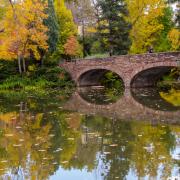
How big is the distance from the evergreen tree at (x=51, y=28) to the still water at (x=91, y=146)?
63.3ft

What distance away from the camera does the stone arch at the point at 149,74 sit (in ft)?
89.1

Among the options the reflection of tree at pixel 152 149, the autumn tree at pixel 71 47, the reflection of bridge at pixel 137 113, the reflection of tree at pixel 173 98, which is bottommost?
the reflection of tree at pixel 152 149

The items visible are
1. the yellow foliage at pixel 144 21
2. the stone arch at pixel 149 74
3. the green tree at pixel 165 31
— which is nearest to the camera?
the stone arch at pixel 149 74

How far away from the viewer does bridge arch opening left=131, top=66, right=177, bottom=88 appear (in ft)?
95.3

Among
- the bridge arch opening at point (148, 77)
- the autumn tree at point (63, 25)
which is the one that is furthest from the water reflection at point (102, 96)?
the autumn tree at point (63, 25)

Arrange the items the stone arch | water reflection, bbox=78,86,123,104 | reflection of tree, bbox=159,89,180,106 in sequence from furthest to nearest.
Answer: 1. the stone arch
2. water reflection, bbox=78,86,123,104
3. reflection of tree, bbox=159,89,180,106

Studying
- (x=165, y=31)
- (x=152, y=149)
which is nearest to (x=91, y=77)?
(x=165, y=31)

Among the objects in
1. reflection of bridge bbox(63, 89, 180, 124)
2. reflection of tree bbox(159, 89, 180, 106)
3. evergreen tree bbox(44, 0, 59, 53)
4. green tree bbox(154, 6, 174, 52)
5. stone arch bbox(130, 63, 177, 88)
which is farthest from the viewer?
green tree bbox(154, 6, 174, 52)

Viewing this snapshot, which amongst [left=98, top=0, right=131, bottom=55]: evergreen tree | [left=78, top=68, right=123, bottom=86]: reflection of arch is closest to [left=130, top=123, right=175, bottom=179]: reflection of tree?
[left=78, top=68, right=123, bottom=86]: reflection of arch

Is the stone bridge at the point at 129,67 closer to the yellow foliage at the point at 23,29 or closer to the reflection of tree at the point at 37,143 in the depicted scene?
the yellow foliage at the point at 23,29

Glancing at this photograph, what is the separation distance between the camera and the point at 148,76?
31.2m

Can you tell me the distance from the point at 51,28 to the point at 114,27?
5.62m

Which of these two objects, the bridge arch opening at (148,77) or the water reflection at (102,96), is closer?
the water reflection at (102,96)

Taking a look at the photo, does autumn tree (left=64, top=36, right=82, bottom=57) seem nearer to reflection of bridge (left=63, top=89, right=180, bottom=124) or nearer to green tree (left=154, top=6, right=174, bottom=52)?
green tree (left=154, top=6, right=174, bottom=52)
